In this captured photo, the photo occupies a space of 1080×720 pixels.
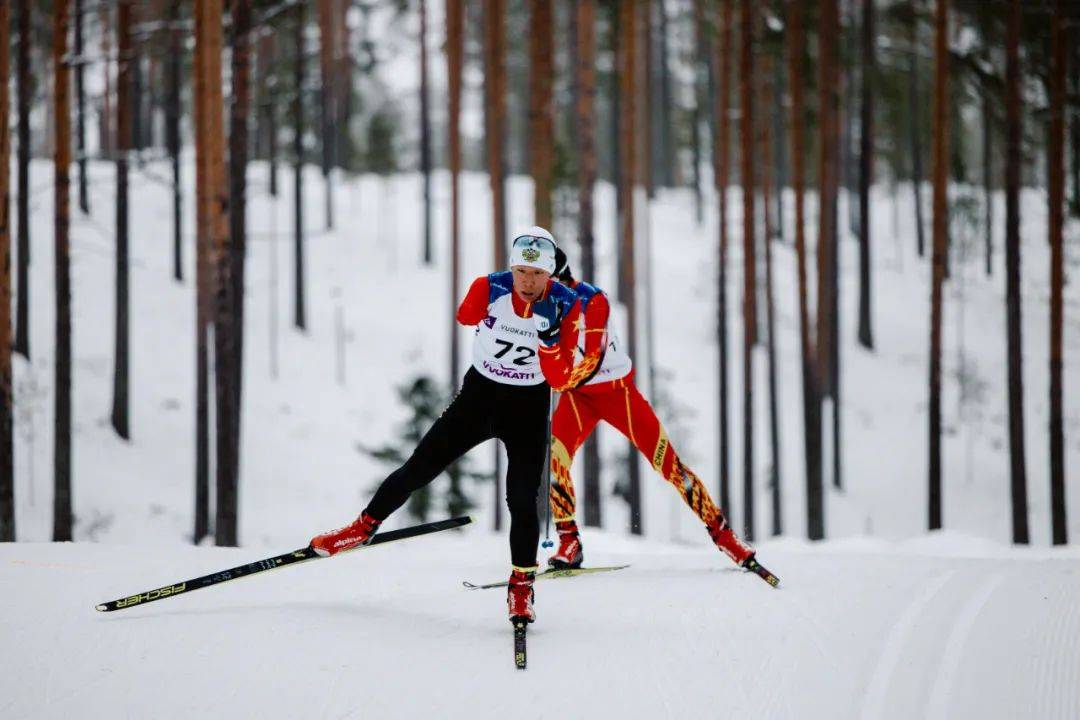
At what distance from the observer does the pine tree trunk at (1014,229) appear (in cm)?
1399

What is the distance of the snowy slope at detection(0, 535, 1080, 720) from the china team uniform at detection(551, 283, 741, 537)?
24.5 inches

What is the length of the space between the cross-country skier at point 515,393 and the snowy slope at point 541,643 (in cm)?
57

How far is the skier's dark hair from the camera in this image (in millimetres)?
5570

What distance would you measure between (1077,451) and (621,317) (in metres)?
12.5

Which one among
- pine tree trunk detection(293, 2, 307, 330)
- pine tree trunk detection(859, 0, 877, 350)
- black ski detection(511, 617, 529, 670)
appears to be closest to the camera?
black ski detection(511, 617, 529, 670)

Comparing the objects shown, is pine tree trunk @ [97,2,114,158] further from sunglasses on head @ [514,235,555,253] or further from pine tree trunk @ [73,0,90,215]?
sunglasses on head @ [514,235,555,253]

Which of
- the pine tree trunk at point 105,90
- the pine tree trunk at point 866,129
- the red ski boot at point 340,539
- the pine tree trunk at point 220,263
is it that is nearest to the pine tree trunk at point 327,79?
the pine tree trunk at point 105,90

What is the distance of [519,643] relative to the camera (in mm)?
4910

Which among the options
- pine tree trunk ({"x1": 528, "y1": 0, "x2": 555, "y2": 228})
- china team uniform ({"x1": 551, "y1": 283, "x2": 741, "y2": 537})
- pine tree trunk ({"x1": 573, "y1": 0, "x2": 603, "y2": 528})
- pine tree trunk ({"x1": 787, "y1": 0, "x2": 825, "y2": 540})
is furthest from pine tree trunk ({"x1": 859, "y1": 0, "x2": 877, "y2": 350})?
china team uniform ({"x1": 551, "y1": 283, "x2": 741, "y2": 537})

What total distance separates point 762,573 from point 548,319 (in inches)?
96.3

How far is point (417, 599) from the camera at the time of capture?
6188 millimetres

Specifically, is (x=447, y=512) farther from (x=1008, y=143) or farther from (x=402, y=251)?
(x=402, y=251)

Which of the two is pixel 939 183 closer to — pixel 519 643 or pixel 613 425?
pixel 613 425

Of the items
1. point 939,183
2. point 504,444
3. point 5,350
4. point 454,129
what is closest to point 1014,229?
point 939,183
